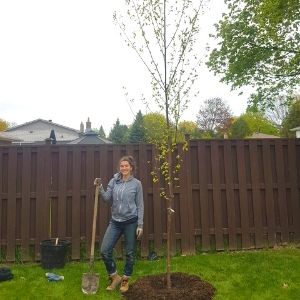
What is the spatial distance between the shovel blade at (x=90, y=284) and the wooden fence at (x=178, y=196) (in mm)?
1597

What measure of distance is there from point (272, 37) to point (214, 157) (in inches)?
348

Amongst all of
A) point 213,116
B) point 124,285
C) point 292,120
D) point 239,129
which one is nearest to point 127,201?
point 124,285

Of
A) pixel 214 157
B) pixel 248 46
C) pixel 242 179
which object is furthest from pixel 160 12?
pixel 248 46

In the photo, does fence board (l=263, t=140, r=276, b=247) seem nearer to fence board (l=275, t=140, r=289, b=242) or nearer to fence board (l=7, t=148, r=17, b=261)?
fence board (l=275, t=140, r=289, b=242)

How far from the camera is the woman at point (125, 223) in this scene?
531 centimetres

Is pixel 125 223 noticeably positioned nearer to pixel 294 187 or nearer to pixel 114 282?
pixel 114 282

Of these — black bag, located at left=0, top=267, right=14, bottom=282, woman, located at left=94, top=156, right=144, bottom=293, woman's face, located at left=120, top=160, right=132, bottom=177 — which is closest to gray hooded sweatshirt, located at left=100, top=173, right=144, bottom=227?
woman, located at left=94, top=156, right=144, bottom=293

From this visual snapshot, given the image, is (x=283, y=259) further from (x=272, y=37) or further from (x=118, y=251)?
(x=272, y=37)

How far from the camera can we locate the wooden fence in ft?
22.5

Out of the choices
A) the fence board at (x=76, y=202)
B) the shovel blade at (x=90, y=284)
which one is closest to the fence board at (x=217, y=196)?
the fence board at (x=76, y=202)

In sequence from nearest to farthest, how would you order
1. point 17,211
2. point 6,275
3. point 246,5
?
1. point 6,275
2. point 17,211
3. point 246,5

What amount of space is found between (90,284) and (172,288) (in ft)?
3.72

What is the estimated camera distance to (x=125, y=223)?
5426mm

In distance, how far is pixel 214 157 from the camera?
7266 millimetres
